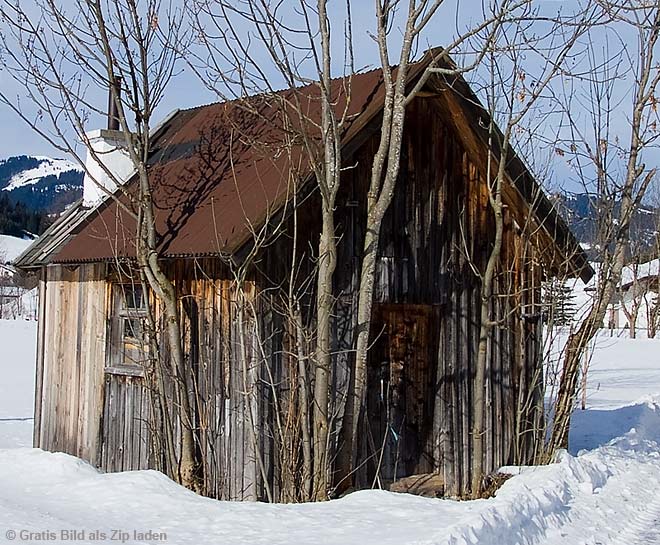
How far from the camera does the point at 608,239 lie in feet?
37.7

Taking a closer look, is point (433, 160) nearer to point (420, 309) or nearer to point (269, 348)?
point (420, 309)

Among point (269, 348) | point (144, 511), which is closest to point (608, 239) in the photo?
point (269, 348)

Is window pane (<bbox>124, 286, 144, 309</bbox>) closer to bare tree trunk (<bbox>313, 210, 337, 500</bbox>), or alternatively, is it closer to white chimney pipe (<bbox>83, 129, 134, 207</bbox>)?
white chimney pipe (<bbox>83, 129, 134, 207</bbox>)

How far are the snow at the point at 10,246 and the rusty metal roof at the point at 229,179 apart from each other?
265 ft

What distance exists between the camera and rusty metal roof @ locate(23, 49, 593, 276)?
9.05 meters

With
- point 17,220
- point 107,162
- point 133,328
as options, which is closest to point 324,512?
point 133,328

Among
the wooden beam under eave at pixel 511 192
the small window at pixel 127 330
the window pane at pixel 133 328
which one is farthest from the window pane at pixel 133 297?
the wooden beam under eave at pixel 511 192

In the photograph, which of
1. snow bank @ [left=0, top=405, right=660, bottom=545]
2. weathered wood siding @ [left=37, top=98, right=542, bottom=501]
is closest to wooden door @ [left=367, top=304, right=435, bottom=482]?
weathered wood siding @ [left=37, top=98, right=542, bottom=501]

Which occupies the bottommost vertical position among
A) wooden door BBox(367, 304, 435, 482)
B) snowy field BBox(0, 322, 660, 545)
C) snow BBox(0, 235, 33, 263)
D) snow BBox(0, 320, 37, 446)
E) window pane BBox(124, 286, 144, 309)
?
snow BBox(0, 320, 37, 446)

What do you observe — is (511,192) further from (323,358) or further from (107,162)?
(107,162)

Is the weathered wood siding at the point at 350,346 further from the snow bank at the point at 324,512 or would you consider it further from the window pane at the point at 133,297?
the snow bank at the point at 324,512

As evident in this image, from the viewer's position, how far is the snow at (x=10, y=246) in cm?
9031

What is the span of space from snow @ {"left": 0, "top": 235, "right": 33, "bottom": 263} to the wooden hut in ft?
266

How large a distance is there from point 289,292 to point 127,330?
2758mm
